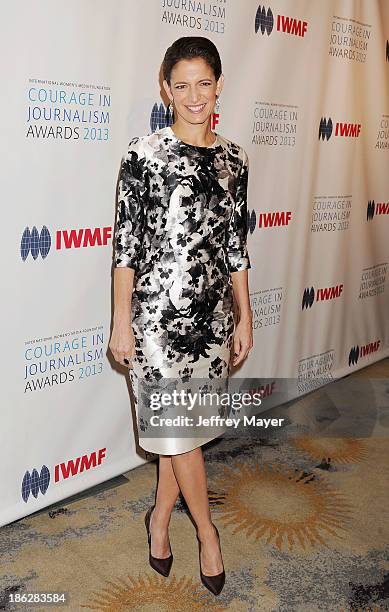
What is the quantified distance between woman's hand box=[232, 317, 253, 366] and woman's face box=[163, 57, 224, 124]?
75 centimetres

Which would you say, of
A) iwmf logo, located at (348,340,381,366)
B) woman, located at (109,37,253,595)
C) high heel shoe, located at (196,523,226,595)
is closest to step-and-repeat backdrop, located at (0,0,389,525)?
iwmf logo, located at (348,340,381,366)

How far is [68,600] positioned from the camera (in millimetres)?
2410

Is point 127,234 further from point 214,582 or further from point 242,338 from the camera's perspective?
point 214,582

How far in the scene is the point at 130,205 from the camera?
226cm

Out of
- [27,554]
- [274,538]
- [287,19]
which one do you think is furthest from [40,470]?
[287,19]

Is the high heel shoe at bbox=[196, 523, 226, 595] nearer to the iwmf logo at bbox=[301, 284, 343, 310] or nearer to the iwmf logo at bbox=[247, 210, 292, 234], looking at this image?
the iwmf logo at bbox=[247, 210, 292, 234]

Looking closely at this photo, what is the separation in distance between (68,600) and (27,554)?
0.34 meters

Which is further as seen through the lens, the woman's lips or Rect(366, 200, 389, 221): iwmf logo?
Rect(366, 200, 389, 221): iwmf logo

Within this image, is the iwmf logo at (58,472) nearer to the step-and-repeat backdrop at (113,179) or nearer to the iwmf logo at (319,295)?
the step-and-repeat backdrop at (113,179)

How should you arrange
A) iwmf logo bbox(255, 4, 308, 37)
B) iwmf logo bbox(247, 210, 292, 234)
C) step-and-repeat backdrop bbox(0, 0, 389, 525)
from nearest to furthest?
step-and-repeat backdrop bbox(0, 0, 389, 525), iwmf logo bbox(255, 4, 308, 37), iwmf logo bbox(247, 210, 292, 234)

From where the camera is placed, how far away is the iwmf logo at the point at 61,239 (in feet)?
8.92

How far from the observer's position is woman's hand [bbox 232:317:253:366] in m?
2.61

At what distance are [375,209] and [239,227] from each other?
263 cm

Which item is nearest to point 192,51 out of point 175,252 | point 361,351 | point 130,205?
point 130,205
